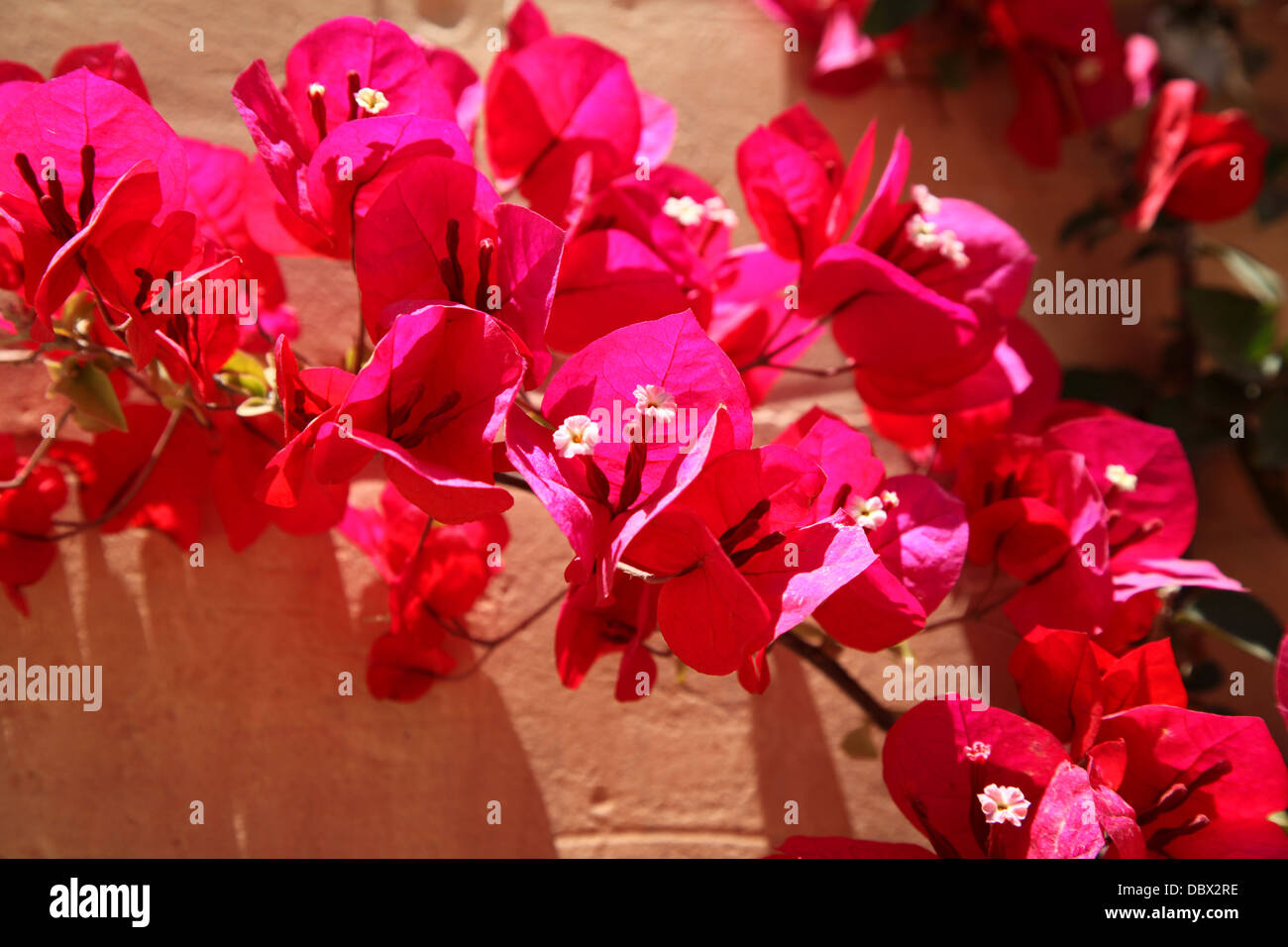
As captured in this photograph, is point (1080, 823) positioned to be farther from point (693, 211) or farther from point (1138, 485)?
point (693, 211)

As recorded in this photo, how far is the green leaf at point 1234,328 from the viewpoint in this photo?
107cm

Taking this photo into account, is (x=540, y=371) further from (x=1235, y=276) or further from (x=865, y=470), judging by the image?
(x=1235, y=276)

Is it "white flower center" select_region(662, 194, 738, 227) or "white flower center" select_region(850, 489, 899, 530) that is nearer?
"white flower center" select_region(850, 489, 899, 530)

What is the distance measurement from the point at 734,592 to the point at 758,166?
1.27 feet

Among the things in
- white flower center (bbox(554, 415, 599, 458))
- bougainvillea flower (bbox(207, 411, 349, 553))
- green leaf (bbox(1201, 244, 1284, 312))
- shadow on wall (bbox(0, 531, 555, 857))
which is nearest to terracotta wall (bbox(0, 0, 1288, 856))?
shadow on wall (bbox(0, 531, 555, 857))

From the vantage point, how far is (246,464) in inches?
29.6

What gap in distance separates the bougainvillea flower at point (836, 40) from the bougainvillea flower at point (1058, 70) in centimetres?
16

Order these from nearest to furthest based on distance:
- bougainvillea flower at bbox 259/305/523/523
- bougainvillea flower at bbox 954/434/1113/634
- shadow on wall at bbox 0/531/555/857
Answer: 1. bougainvillea flower at bbox 259/305/523/523
2. bougainvillea flower at bbox 954/434/1113/634
3. shadow on wall at bbox 0/531/555/857

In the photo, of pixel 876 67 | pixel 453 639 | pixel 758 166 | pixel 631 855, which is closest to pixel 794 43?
pixel 876 67

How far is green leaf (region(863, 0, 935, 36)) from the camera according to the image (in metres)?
1.05

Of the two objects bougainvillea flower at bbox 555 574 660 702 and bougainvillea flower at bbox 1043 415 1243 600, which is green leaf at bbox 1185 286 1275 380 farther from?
bougainvillea flower at bbox 555 574 660 702

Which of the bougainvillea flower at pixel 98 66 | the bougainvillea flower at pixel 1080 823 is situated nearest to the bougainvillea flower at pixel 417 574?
the bougainvillea flower at pixel 98 66

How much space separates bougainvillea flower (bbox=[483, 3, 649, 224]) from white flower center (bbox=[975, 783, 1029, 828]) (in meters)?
0.52

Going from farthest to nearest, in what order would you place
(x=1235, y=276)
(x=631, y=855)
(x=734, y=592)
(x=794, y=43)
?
(x=1235, y=276), (x=794, y=43), (x=631, y=855), (x=734, y=592)
